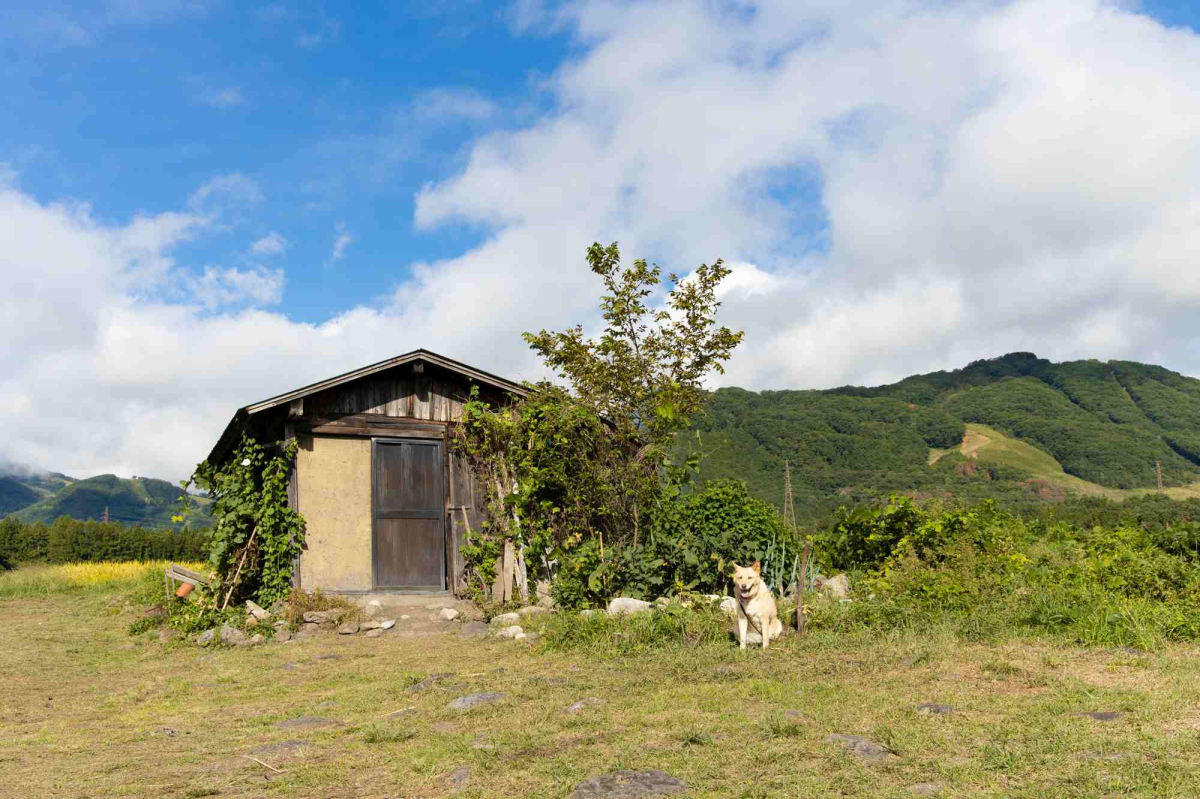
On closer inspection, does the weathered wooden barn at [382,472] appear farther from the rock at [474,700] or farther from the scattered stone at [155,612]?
the rock at [474,700]

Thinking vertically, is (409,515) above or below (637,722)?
above

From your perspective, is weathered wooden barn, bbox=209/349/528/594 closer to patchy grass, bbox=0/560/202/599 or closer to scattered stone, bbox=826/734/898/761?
patchy grass, bbox=0/560/202/599

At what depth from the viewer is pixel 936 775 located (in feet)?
13.3

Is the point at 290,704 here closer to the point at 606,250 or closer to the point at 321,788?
the point at 321,788

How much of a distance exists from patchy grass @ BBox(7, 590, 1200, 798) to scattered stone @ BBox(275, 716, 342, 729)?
49mm

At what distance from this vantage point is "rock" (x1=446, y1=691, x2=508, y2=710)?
20.0 ft

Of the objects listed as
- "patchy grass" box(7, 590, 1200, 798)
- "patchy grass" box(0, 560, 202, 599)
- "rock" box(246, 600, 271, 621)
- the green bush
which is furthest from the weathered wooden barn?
"patchy grass" box(0, 560, 202, 599)

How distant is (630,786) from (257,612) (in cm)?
814

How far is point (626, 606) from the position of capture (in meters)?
9.20

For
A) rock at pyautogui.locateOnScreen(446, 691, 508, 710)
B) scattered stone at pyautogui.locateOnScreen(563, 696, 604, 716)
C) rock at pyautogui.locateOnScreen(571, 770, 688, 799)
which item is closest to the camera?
rock at pyautogui.locateOnScreen(571, 770, 688, 799)

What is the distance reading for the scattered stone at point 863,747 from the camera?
4387mm

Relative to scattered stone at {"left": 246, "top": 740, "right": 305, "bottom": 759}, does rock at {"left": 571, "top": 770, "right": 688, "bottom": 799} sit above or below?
above

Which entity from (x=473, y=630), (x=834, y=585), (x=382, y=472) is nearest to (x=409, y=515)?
(x=382, y=472)

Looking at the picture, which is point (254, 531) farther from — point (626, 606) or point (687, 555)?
point (687, 555)
